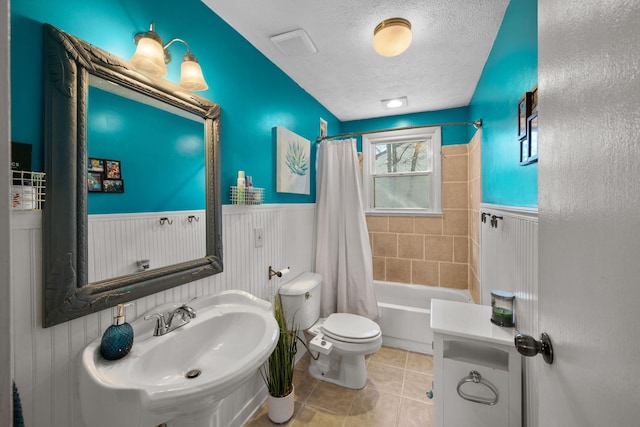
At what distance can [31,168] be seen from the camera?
77 centimetres

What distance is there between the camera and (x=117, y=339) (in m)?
0.88

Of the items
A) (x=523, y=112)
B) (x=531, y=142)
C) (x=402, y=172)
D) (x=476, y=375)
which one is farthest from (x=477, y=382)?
(x=402, y=172)

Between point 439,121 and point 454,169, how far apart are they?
58 cm

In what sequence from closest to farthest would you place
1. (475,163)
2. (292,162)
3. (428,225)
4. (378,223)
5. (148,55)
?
(148,55)
(292,162)
(475,163)
(428,225)
(378,223)

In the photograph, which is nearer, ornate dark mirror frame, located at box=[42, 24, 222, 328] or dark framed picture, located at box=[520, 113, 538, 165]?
ornate dark mirror frame, located at box=[42, 24, 222, 328]

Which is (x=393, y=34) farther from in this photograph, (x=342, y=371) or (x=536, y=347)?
(x=342, y=371)

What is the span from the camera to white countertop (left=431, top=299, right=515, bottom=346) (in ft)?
4.19

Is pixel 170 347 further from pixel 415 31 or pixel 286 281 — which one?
pixel 415 31

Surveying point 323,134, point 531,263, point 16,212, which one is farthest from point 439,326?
point 323,134

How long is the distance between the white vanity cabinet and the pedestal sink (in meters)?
0.91

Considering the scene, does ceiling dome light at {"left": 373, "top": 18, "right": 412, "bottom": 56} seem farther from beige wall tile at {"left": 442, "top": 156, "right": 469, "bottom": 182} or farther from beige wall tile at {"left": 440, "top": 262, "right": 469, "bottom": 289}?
beige wall tile at {"left": 440, "top": 262, "right": 469, "bottom": 289}

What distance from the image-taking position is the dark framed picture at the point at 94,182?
2.97ft

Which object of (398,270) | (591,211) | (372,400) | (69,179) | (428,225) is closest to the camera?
(591,211)

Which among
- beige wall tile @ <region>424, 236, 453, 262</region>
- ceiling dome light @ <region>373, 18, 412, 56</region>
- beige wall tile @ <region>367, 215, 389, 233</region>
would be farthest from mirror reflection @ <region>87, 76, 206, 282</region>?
beige wall tile @ <region>424, 236, 453, 262</region>
